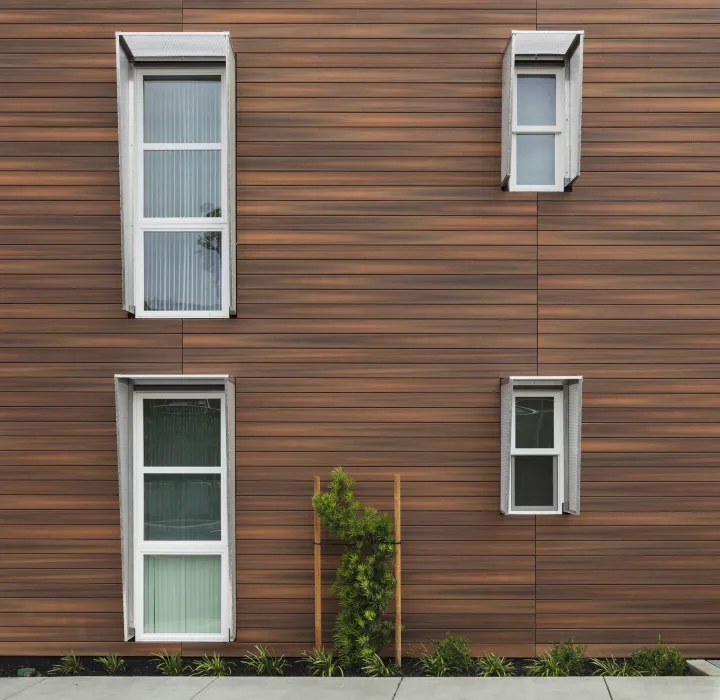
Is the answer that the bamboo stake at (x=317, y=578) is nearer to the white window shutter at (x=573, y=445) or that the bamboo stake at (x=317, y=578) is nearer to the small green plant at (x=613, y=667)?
the white window shutter at (x=573, y=445)

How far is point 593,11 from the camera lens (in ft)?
19.7

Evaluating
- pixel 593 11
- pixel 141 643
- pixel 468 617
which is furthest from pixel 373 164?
pixel 141 643

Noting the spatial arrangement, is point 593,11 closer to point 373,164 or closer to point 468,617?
point 373,164

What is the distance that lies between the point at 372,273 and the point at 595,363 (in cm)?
203

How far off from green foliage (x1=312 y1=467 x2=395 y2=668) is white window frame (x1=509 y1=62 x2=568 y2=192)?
2.96 metres

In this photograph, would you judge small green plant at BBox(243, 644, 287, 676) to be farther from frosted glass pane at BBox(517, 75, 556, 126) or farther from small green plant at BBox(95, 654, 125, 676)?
frosted glass pane at BBox(517, 75, 556, 126)

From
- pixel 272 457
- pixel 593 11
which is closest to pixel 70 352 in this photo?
pixel 272 457

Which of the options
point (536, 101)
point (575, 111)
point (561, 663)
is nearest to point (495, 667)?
point (561, 663)

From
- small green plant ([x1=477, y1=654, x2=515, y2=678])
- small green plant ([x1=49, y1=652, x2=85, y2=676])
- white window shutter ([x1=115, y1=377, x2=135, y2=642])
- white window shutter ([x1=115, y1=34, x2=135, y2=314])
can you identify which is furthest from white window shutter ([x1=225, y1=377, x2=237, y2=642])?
small green plant ([x1=477, y1=654, x2=515, y2=678])

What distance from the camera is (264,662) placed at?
18.8 ft

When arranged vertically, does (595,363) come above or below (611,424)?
above

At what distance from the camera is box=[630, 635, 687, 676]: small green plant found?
5.59m

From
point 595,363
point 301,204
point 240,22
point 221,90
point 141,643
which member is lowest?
point 141,643

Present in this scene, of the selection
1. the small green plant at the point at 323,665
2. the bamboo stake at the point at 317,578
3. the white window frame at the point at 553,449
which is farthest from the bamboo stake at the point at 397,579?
the white window frame at the point at 553,449
